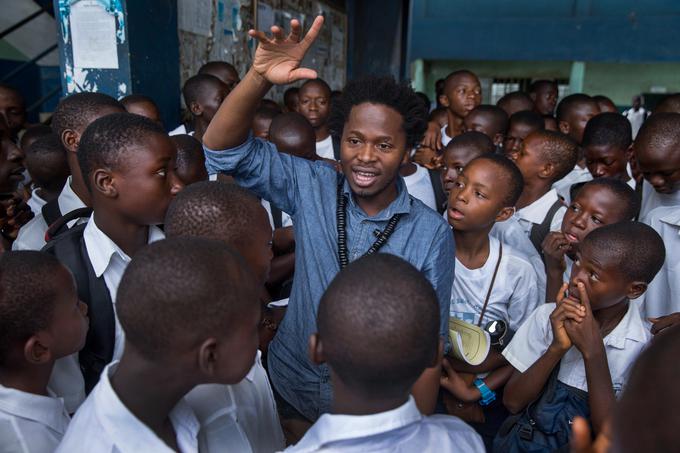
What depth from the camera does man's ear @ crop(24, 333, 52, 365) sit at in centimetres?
115

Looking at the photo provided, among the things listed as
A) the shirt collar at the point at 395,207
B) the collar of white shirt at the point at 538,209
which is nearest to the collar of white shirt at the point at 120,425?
the shirt collar at the point at 395,207

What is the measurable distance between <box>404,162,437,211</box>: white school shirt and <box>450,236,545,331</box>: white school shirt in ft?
2.83

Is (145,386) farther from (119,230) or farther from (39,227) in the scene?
(39,227)

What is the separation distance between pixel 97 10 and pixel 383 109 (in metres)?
2.75

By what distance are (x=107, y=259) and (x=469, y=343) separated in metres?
1.22

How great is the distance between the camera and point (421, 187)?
2.94 metres

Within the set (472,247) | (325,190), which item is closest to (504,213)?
(472,247)

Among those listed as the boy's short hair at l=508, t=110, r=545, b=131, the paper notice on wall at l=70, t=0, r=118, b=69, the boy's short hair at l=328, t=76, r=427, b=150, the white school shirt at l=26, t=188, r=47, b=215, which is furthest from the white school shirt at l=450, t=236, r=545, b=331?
the paper notice on wall at l=70, t=0, r=118, b=69

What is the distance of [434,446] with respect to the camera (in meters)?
0.95

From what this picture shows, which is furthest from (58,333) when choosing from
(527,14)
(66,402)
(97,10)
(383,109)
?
(527,14)

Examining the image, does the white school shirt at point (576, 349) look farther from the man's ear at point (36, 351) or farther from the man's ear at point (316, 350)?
the man's ear at point (36, 351)

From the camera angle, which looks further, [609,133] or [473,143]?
[609,133]

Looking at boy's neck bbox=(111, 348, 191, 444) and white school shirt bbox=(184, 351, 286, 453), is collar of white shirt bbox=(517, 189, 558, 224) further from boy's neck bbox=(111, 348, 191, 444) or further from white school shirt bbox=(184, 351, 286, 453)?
boy's neck bbox=(111, 348, 191, 444)

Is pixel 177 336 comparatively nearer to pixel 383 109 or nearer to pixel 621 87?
pixel 383 109
